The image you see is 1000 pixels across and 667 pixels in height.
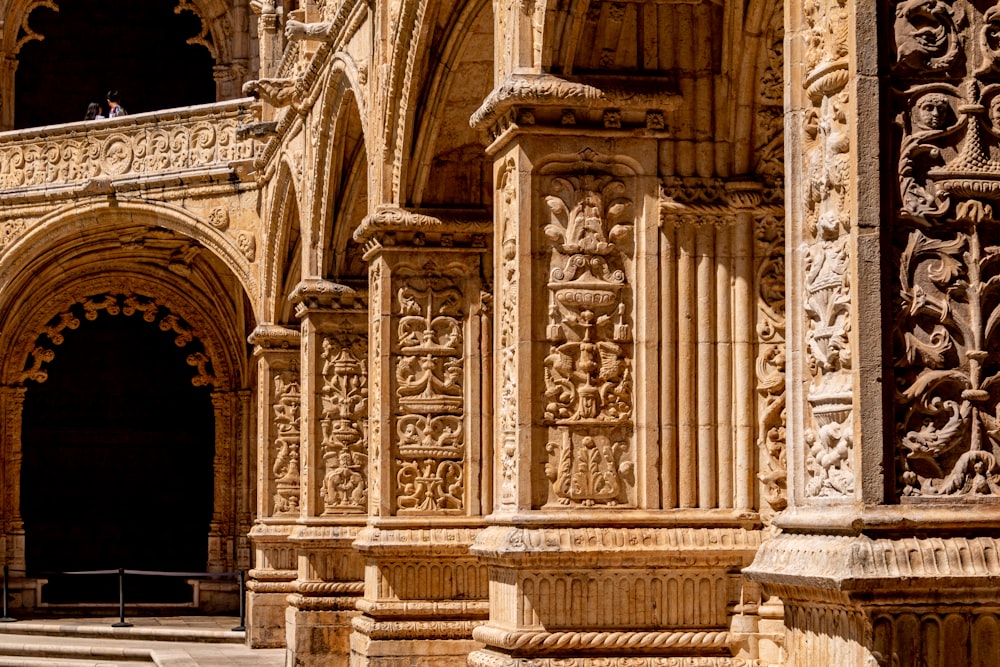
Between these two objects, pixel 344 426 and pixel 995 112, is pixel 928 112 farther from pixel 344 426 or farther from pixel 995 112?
pixel 344 426

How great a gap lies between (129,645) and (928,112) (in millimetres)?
15826

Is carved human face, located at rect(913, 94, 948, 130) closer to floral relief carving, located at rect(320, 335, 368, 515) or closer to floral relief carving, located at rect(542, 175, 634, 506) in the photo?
floral relief carving, located at rect(542, 175, 634, 506)

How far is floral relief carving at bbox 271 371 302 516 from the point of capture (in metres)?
18.6

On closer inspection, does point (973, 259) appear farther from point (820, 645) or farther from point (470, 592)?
point (470, 592)

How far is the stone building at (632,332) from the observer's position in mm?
5117

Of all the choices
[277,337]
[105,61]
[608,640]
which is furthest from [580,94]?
[105,61]

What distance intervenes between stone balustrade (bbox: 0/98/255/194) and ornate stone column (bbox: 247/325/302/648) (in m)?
2.26

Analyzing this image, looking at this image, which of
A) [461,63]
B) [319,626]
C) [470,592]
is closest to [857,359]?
[461,63]

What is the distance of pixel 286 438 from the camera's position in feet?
61.2

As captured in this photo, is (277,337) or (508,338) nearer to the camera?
(508,338)

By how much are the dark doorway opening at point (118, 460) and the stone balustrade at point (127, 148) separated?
6517 mm

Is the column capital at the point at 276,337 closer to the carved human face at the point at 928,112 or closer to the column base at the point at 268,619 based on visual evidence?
the column base at the point at 268,619

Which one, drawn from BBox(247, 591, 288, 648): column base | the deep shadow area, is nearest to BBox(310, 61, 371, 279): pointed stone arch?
BBox(247, 591, 288, 648): column base

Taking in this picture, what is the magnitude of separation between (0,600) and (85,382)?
4.79 meters
